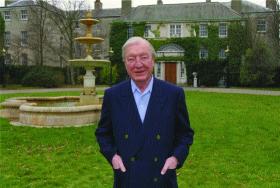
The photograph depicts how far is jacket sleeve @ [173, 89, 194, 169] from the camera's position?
304 centimetres

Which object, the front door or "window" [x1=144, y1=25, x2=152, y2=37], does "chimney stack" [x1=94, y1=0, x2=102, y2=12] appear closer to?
"window" [x1=144, y1=25, x2=152, y2=37]

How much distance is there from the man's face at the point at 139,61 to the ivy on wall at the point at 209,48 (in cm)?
3662

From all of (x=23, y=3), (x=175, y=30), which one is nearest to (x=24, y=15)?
(x=23, y=3)

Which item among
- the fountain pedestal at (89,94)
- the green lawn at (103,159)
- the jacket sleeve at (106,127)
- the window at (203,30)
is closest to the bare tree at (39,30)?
the window at (203,30)

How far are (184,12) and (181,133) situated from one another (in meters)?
42.5

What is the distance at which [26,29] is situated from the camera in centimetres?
4834

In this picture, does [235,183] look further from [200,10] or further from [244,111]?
[200,10]

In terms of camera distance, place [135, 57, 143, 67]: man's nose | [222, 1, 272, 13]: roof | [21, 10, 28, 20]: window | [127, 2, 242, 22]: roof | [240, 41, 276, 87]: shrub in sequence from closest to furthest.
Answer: [135, 57, 143, 67]: man's nose < [240, 41, 276, 87]: shrub < [127, 2, 242, 22]: roof < [222, 1, 272, 13]: roof < [21, 10, 28, 20]: window

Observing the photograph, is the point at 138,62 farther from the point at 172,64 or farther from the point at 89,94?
the point at 172,64

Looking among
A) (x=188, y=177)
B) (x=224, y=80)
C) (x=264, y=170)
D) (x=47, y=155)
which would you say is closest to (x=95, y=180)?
(x=188, y=177)

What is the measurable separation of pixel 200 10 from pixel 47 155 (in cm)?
3811

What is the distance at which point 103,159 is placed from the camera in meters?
7.87

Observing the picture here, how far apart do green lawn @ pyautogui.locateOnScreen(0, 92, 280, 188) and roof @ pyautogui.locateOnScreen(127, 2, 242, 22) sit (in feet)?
103

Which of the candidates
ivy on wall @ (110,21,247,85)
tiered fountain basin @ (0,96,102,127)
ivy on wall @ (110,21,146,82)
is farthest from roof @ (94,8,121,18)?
tiered fountain basin @ (0,96,102,127)
